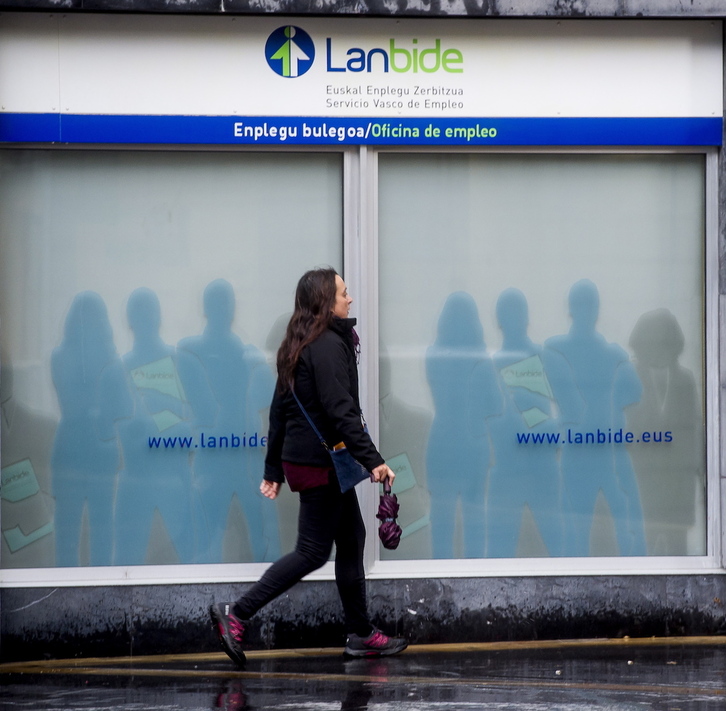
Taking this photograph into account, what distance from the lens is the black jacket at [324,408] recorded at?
5.30 m

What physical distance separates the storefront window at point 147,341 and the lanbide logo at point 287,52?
19.1 inches

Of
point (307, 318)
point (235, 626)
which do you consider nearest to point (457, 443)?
point (307, 318)

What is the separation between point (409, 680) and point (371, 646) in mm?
544

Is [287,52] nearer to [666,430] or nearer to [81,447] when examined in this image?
[81,447]

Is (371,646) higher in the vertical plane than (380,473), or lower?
lower

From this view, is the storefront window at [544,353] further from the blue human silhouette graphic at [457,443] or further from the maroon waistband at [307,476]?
the maroon waistband at [307,476]

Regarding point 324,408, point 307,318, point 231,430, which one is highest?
point 307,318

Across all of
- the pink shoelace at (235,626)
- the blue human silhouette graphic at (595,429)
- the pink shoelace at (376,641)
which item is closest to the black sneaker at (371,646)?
the pink shoelace at (376,641)

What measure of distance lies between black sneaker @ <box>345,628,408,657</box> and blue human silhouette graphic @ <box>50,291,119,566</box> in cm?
148

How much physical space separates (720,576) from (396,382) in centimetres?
219

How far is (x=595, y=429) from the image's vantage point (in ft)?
21.2

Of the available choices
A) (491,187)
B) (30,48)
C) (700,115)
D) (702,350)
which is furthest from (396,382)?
(30,48)

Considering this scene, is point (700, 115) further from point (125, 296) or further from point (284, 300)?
point (125, 296)

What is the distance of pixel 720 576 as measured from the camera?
6.32 meters
